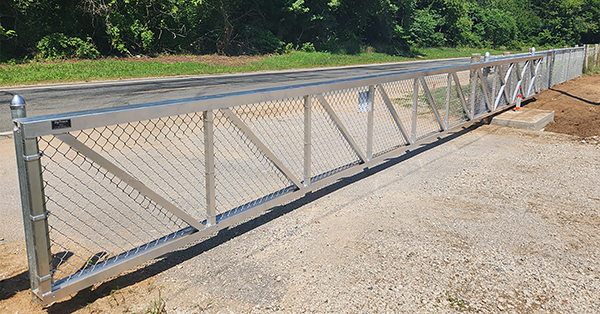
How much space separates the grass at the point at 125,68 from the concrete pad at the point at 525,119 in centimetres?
1380

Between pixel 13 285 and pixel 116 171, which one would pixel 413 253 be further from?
pixel 13 285

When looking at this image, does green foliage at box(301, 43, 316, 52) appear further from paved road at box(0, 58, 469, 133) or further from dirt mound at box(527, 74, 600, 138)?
dirt mound at box(527, 74, 600, 138)

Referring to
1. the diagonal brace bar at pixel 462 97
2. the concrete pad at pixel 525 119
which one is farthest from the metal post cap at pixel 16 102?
the concrete pad at pixel 525 119

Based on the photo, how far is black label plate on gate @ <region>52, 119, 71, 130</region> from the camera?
3.11m

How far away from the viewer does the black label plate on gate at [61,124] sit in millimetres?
3113

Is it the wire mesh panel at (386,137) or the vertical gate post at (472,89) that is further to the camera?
the vertical gate post at (472,89)

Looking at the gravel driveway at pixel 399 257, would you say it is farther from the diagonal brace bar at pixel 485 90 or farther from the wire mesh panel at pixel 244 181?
the diagonal brace bar at pixel 485 90

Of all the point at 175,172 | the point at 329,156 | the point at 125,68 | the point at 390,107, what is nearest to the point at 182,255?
the point at 175,172

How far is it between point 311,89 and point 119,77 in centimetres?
1533

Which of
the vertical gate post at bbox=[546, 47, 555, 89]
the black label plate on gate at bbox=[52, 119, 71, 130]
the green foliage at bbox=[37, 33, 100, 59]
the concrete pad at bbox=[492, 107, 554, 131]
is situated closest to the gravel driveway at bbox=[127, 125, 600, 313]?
the black label plate on gate at bbox=[52, 119, 71, 130]

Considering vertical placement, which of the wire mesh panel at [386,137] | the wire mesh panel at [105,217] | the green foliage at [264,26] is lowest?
the wire mesh panel at [105,217]

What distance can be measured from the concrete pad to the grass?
543 inches

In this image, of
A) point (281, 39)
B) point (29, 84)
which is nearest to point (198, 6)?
point (281, 39)

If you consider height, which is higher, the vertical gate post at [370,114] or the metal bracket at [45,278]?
the vertical gate post at [370,114]
